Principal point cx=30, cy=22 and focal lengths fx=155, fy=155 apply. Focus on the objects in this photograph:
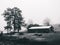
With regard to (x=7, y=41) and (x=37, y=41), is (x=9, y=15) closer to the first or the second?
(x=7, y=41)

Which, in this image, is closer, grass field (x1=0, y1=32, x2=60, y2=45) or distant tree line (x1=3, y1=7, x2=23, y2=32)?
grass field (x1=0, y1=32, x2=60, y2=45)

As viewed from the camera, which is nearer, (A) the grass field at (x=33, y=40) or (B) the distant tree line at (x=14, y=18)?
(A) the grass field at (x=33, y=40)

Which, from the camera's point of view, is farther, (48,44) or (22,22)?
(22,22)

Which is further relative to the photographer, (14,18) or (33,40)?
(14,18)

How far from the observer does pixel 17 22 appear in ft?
198

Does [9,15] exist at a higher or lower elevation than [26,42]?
higher

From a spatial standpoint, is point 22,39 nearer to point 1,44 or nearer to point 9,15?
point 1,44

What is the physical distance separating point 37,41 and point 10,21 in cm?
3517

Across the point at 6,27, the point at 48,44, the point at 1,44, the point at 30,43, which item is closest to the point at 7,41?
the point at 1,44

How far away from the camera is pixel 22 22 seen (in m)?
61.9

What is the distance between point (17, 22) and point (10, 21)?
9.71 ft

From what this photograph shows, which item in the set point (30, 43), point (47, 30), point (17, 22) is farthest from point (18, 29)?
point (30, 43)

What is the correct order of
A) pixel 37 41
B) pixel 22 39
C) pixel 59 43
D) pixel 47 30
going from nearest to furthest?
pixel 59 43
pixel 37 41
pixel 22 39
pixel 47 30

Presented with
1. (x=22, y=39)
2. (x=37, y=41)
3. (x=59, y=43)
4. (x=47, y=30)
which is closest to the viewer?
(x=59, y=43)
